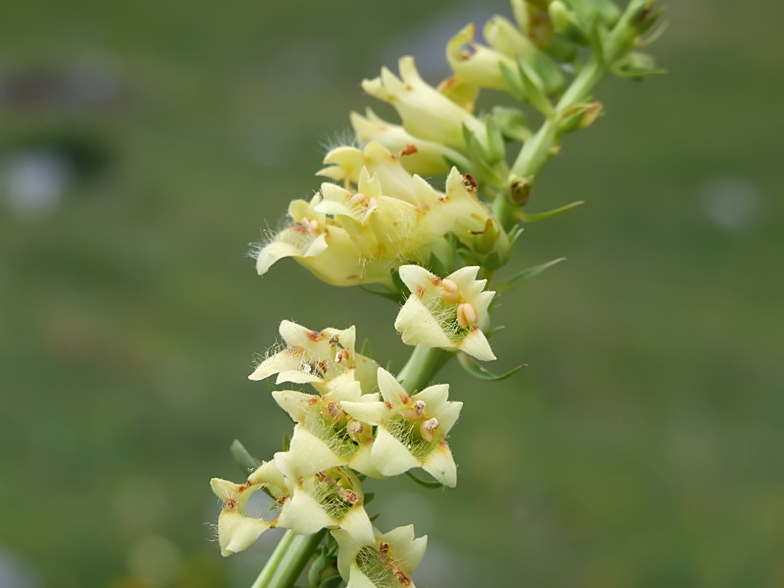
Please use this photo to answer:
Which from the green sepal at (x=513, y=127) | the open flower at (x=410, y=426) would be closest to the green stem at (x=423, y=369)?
the open flower at (x=410, y=426)

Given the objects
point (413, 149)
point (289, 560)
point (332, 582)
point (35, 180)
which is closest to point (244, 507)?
point (289, 560)

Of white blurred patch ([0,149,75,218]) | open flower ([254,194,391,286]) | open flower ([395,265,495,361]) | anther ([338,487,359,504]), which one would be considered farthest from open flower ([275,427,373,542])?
white blurred patch ([0,149,75,218])

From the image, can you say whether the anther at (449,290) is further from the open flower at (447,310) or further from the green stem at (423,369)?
the green stem at (423,369)

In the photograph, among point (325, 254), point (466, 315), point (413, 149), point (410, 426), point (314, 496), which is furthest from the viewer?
point (413, 149)

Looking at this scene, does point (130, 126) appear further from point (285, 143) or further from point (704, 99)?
point (704, 99)

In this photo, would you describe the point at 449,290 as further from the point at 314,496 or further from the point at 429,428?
the point at 314,496
